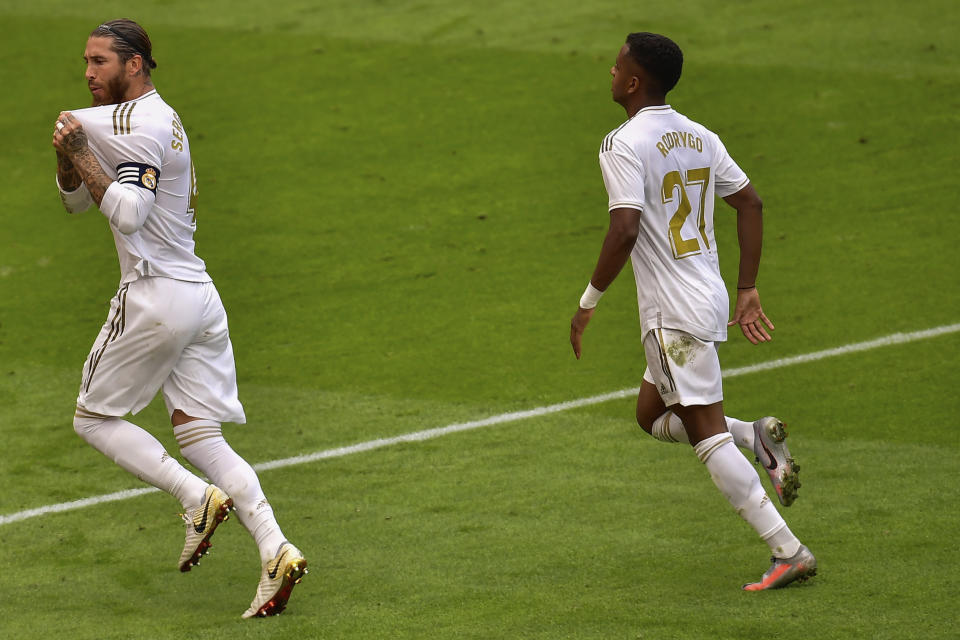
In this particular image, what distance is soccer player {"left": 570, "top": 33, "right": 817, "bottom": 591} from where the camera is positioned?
525 cm

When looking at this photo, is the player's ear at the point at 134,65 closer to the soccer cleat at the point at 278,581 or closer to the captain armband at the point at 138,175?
the captain armband at the point at 138,175

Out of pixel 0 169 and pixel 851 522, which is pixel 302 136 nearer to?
pixel 0 169

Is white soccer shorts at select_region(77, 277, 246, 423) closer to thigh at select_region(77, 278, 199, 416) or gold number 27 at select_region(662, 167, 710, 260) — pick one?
thigh at select_region(77, 278, 199, 416)

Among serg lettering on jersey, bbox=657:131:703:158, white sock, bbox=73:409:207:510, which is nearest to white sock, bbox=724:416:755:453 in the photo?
serg lettering on jersey, bbox=657:131:703:158

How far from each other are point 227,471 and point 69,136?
1440 mm

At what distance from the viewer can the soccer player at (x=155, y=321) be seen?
517 cm

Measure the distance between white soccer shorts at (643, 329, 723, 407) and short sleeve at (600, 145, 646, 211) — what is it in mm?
538

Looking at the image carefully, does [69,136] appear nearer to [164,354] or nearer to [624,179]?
[164,354]

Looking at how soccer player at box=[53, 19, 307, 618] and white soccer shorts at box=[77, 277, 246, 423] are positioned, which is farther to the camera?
white soccer shorts at box=[77, 277, 246, 423]

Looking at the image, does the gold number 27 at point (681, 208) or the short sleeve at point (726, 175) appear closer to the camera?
the gold number 27 at point (681, 208)

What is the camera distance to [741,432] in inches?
221

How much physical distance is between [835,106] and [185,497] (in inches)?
389

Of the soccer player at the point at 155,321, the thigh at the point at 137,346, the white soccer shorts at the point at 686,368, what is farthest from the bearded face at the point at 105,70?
the white soccer shorts at the point at 686,368

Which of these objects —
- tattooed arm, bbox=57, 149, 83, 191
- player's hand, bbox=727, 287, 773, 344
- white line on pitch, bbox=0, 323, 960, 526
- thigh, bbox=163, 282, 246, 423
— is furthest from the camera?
white line on pitch, bbox=0, 323, 960, 526
